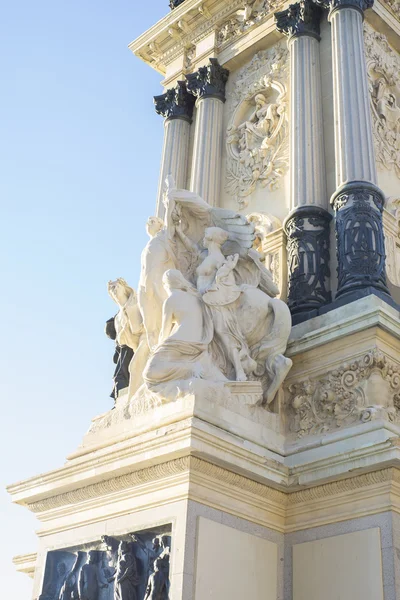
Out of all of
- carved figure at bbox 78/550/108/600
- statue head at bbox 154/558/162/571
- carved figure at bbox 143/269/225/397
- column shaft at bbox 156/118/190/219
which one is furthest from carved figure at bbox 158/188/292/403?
column shaft at bbox 156/118/190/219

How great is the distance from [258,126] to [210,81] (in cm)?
153

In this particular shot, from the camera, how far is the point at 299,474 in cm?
885

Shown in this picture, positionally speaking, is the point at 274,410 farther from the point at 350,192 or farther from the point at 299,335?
the point at 350,192

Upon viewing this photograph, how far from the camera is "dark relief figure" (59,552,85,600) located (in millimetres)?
8723

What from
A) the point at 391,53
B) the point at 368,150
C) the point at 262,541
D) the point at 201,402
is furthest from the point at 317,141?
the point at 262,541

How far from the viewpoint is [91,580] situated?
856 cm

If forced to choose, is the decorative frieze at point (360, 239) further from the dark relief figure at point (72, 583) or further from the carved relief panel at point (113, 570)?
the dark relief figure at point (72, 583)

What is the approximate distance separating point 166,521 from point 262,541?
1.17 meters

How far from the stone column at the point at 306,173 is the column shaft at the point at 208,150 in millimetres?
1721

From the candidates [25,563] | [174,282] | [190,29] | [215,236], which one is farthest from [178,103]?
[25,563]

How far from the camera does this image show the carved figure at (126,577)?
8.03 meters

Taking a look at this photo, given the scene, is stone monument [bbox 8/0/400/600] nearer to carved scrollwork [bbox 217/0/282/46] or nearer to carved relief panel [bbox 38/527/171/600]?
carved relief panel [bbox 38/527/171/600]

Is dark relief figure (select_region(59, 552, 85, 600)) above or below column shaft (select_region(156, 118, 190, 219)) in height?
below

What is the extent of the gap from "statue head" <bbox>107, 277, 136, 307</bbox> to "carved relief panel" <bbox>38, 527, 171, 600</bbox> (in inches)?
140
